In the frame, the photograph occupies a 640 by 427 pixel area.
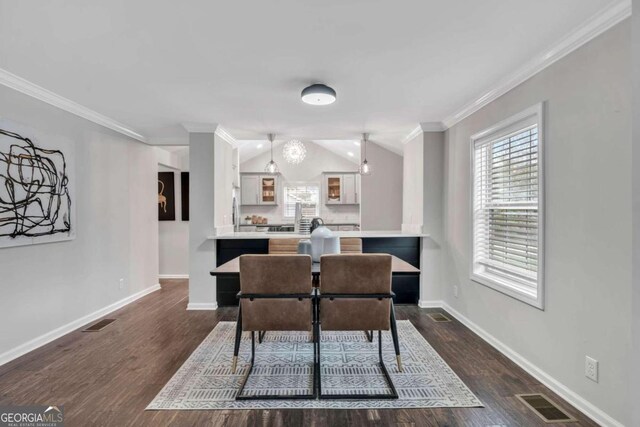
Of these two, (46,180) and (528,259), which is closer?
(528,259)

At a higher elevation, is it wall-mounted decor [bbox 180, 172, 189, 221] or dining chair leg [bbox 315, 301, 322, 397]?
wall-mounted decor [bbox 180, 172, 189, 221]

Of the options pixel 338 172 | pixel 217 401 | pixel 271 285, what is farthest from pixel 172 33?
pixel 338 172

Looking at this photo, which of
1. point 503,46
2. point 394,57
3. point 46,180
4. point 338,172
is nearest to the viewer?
point 503,46

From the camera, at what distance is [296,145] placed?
13.4 ft

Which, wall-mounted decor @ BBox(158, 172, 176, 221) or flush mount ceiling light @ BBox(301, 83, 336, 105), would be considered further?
wall-mounted decor @ BBox(158, 172, 176, 221)

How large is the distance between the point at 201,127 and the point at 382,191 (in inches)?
152

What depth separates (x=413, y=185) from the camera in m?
4.53

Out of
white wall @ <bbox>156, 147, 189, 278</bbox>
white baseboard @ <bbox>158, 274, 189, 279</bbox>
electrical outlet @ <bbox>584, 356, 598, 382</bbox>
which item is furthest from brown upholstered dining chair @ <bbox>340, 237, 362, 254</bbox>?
white baseboard @ <bbox>158, 274, 189, 279</bbox>

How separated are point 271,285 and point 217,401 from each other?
2.63 feet

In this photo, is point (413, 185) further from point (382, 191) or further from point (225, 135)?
point (225, 135)

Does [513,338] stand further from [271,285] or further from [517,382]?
[271,285]

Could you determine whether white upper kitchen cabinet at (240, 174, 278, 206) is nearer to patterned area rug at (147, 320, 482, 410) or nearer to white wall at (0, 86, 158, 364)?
white wall at (0, 86, 158, 364)

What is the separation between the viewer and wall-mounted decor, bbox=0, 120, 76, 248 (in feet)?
8.65

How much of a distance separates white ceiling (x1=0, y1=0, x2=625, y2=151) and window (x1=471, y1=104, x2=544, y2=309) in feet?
1.65
